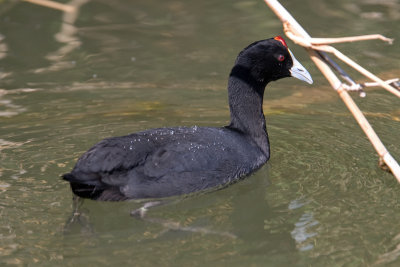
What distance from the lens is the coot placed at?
16.8ft

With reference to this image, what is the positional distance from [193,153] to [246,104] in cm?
100

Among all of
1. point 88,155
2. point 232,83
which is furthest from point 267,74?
point 88,155

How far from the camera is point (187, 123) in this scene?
6.94 meters

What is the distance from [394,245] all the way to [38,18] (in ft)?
21.8

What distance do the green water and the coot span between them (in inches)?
6.4

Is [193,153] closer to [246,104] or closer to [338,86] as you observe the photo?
[246,104]

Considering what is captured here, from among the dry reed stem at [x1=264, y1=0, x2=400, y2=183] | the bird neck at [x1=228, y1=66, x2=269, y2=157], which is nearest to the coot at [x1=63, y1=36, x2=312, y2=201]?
the bird neck at [x1=228, y1=66, x2=269, y2=157]

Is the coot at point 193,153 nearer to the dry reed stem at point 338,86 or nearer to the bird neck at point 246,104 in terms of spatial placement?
the bird neck at point 246,104

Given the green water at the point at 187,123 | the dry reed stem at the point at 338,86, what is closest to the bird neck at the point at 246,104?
the green water at the point at 187,123

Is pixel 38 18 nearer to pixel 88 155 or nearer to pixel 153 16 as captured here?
pixel 153 16

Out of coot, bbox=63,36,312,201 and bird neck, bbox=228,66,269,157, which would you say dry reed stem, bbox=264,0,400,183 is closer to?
coot, bbox=63,36,312,201

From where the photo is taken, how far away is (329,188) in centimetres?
540

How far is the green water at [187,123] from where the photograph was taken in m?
4.65

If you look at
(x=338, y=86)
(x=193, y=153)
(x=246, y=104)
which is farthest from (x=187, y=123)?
(x=338, y=86)
